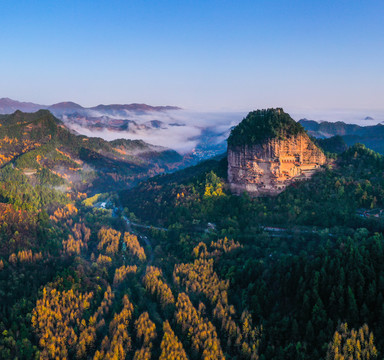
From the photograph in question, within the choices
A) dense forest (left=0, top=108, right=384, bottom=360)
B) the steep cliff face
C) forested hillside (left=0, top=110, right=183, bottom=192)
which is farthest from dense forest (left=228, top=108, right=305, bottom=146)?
forested hillside (left=0, top=110, right=183, bottom=192)

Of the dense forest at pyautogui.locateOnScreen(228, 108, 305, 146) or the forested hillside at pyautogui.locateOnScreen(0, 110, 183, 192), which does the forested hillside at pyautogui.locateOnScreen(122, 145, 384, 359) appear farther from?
the forested hillside at pyautogui.locateOnScreen(0, 110, 183, 192)

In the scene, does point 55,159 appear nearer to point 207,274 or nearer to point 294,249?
point 207,274

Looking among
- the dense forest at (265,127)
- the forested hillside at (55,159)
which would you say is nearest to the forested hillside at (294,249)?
the dense forest at (265,127)

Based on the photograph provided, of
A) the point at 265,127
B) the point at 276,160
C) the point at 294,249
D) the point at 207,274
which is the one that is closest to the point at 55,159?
the point at 265,127

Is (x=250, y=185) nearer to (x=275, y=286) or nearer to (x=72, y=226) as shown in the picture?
(x=275, y=286)

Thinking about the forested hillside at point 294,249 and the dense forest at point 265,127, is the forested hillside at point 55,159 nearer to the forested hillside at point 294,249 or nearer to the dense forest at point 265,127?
the forested hillside at point 294,249
